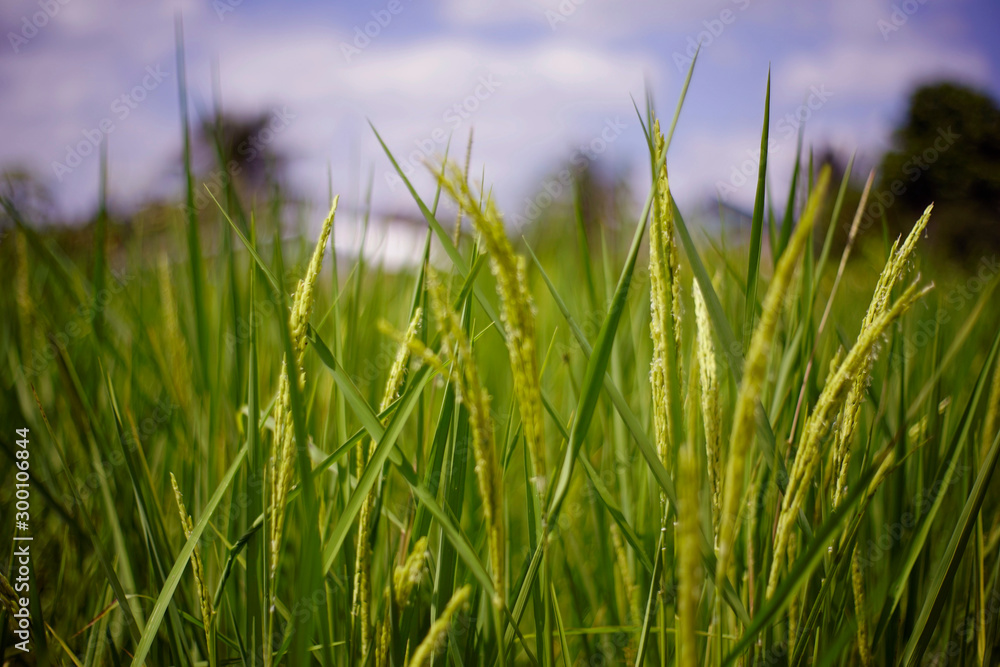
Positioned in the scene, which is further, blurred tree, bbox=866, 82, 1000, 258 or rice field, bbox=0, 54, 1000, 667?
blurred tree, bbox=866, 82, 1000, 258

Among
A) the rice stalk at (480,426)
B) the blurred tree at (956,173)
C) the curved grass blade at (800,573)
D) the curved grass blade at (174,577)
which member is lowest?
the curved grass blade at (174,577)

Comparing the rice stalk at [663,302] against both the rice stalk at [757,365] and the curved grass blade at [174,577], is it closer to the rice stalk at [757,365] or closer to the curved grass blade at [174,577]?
the rice stalk at [757,365]

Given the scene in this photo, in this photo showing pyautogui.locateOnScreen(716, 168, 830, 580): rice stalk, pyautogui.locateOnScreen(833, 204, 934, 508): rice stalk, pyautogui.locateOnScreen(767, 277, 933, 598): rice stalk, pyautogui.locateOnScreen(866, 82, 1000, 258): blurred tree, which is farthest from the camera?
pyautogui.locateOnScreen(866, 82, 1000, 258): blurred tree

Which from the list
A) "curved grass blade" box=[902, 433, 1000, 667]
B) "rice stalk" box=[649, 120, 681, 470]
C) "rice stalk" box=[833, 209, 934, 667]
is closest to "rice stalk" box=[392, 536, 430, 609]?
"rice stalk" box=[649, 120, 681, 470]

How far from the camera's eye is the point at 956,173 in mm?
5828

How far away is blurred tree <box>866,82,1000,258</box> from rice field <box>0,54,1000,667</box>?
4970mm

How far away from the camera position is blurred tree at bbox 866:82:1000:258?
5.34m

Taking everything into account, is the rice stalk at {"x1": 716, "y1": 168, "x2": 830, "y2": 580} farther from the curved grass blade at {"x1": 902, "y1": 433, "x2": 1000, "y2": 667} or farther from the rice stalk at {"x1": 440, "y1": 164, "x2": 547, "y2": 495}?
the curved grass blade at {"x1": 902, "y1": 433, "x2": 1000, "y2": 667}

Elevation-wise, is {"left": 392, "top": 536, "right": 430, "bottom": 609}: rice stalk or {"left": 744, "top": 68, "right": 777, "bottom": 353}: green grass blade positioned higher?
{"left": 744, "top": 68, "right": 777, "bottom": 353}: green grass blade

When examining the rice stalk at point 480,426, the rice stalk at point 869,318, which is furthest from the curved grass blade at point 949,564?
the rice stalk at point 480,426

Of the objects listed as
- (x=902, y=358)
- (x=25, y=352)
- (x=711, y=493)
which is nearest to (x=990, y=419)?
(x=902, y=358)

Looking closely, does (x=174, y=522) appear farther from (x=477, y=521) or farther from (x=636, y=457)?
(x=636, y=457)

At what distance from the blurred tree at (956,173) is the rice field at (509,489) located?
4970mm

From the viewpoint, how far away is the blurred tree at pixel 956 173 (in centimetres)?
534
